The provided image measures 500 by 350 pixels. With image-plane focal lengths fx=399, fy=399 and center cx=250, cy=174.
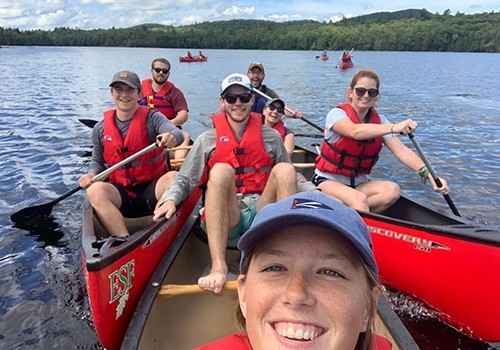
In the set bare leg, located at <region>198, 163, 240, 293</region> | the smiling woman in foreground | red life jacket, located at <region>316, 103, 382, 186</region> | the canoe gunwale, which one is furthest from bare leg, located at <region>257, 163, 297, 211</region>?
the smiling woman in foreground

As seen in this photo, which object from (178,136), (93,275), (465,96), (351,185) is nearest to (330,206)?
(93,275)

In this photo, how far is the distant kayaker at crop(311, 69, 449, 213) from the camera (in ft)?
12.6

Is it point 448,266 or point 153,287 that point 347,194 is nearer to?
point 448,266

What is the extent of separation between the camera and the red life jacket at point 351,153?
4062 mm

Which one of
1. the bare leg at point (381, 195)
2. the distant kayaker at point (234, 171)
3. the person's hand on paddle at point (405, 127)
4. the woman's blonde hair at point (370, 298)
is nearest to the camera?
the woman's blonde hair at point (370, 298)

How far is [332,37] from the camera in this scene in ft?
242

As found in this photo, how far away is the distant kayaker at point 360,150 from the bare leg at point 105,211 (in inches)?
79.3

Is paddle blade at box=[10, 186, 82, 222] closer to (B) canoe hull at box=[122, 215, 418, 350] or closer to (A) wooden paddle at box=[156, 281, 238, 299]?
(B) canoe hull at box=[122, 215, 418, 350]

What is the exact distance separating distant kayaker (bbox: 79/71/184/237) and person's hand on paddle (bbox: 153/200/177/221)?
2.45 ft

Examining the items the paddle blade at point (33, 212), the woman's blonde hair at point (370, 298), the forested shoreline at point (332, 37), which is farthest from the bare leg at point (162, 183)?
the forested shoreline at point (332, 37)

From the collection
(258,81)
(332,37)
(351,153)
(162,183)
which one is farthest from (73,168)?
(332,37)

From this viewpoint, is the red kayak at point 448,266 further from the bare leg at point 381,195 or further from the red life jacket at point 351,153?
the red life jacket at point 351,153

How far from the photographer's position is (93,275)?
7.32 feet

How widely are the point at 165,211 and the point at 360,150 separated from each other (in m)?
2.16
